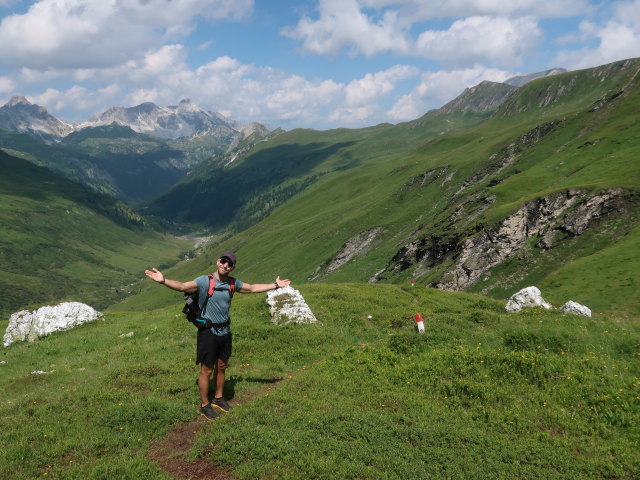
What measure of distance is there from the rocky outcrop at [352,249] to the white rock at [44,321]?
101m

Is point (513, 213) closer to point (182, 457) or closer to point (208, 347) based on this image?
point (208, 347)

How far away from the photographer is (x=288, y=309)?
26.2 m

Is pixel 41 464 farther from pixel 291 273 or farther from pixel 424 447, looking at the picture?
pixel 291 273

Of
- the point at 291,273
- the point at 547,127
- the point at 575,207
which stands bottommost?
the point at 291,273

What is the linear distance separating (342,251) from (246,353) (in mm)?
122356

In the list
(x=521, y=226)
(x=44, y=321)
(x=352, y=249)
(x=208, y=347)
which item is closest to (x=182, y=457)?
(x=208, y=347)

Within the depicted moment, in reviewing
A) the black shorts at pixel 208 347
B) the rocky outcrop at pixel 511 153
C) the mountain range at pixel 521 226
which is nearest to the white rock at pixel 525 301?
the mountain range at pixel 521 226

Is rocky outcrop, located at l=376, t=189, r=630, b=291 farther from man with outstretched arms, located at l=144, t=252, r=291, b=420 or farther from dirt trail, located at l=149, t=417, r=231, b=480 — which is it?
dirt trail, located at l=149, t=417, r=231, b=480

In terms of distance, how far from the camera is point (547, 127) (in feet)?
472

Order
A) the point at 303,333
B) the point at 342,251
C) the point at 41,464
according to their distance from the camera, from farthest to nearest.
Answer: the point at 342,251
the point at 303,333
the point at 41,464

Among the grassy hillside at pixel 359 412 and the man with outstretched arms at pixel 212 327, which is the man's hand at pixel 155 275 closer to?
the man with outstretched arms at pixel 212 327

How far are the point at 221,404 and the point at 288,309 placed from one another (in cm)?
1274

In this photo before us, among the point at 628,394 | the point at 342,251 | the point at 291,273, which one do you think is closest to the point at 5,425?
the point at 628,394

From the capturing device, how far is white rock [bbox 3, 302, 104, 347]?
32.1 meters
